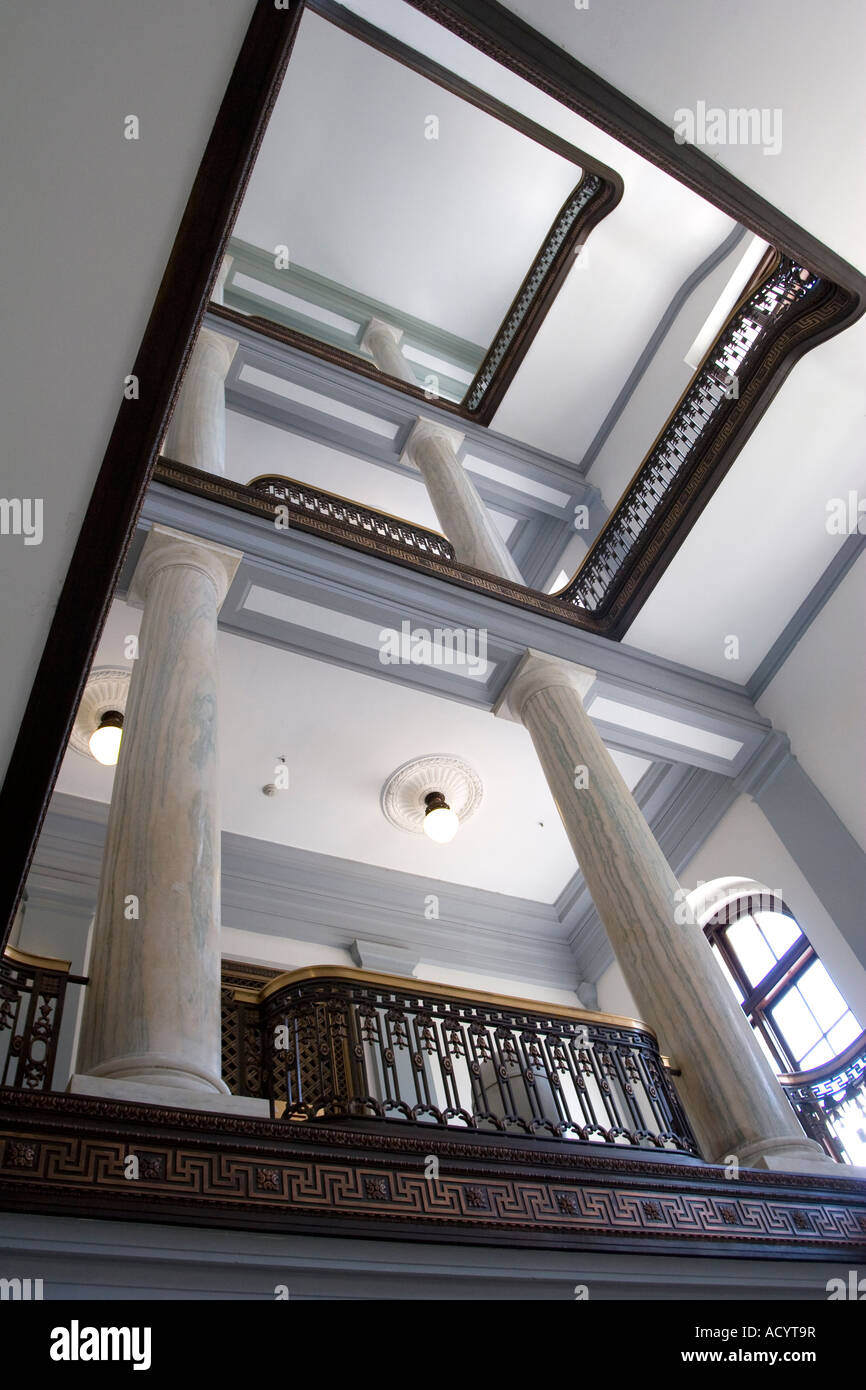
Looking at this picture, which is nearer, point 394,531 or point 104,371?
point 104,371

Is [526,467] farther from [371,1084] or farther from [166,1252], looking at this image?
[166,1252]

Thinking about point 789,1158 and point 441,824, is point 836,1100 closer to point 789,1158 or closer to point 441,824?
point 789,1158

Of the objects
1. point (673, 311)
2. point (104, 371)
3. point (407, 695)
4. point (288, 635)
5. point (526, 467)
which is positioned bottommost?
point (104, 371)

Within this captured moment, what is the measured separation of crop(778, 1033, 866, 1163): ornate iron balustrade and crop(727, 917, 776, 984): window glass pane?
165 centimetres

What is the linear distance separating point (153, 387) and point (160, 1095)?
2.17 m

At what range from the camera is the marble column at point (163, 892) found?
344 cm

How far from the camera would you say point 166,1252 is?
2.78 m

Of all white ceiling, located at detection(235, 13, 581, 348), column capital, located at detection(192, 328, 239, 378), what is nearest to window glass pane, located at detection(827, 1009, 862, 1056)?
column capital, located at detection(192, 328, 239, 378)

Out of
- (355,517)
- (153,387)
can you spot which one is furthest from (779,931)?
(153,387)

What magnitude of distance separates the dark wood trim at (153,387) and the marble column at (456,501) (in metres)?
5.73
